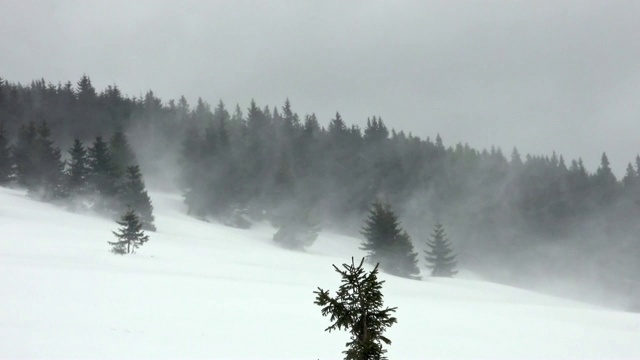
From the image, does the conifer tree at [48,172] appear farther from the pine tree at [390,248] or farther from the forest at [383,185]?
the pine tree at [390,248]

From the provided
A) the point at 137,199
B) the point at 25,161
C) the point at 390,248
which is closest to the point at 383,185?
the point at 390,248

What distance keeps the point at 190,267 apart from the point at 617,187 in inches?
2904

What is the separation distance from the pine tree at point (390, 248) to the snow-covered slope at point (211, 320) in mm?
17741

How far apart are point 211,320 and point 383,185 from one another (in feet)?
191

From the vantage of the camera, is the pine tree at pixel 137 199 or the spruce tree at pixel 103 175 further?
the spruce tree at pixel 103 175

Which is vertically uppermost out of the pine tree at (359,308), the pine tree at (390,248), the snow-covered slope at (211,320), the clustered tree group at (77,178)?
the clustered tree group at (77,178)

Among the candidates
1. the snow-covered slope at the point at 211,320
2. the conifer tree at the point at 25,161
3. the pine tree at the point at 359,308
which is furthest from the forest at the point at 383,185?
the pine tree at the point at 359,308

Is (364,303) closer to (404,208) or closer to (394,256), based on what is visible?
(394,256)

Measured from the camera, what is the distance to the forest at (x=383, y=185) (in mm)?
56188

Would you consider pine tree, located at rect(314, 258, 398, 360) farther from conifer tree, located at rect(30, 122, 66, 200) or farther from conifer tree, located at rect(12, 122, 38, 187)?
conifer tree, located at rect(12, 122, 38, 187)

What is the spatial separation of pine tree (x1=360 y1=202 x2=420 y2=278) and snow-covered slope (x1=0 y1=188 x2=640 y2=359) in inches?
698

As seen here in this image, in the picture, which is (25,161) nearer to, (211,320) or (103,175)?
(103,175)

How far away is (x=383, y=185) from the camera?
6738cm

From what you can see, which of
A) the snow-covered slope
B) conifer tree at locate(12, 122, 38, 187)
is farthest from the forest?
the snow-covered slope
